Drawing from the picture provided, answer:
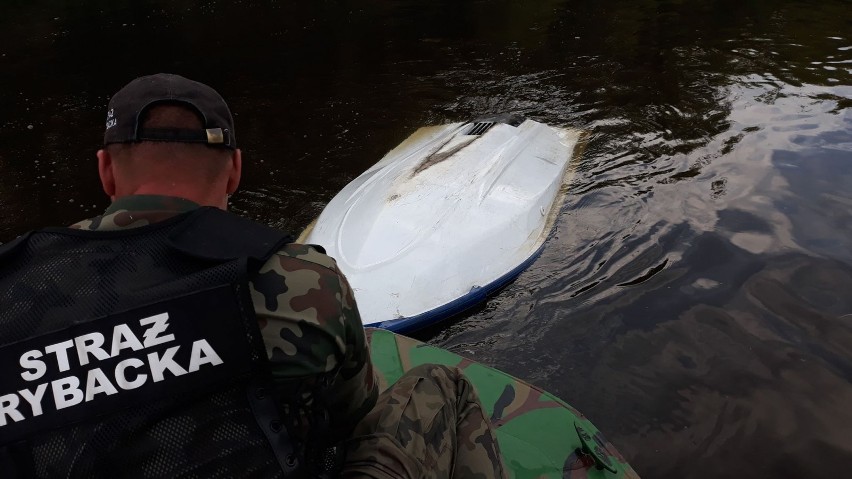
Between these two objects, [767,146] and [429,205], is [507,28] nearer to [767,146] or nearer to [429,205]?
[767,146]

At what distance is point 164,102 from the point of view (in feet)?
5.68

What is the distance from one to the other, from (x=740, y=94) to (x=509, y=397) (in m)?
7.65

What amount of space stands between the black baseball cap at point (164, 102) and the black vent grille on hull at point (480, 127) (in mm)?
5250

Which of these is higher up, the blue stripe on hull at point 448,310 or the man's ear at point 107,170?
the man's ear at point 107,170

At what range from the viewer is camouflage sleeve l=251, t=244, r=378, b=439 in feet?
5.18

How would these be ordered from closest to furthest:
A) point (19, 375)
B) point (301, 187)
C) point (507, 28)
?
1. point (19, 375)
2. point (301, 187)
3. point (507, 28)

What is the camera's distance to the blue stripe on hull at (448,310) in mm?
4273

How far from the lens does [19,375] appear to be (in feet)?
4.57

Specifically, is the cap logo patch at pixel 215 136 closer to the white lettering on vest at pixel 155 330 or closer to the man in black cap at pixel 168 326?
the man in black cap at pixel 168 326

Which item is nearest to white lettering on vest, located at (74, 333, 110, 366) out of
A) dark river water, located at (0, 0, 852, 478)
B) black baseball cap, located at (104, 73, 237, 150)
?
black baseball cap, located at (104, 73, 237, 150)

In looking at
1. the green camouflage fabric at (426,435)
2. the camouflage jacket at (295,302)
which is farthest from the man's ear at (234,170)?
the green camouflage fabric at (426,435)

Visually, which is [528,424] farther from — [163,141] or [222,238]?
[163,141]

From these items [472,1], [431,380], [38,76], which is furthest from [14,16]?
[431,380]

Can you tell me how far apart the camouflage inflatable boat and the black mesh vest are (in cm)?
141
